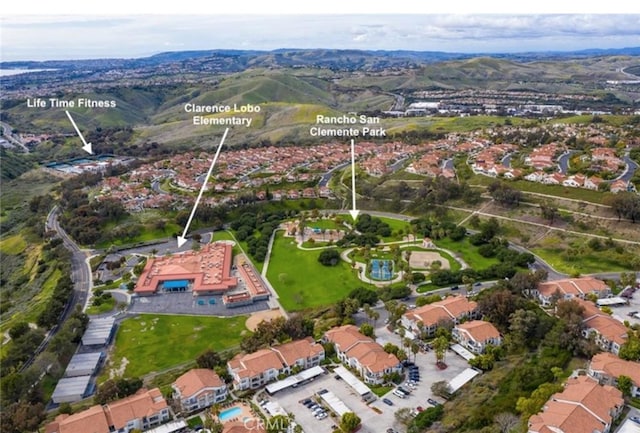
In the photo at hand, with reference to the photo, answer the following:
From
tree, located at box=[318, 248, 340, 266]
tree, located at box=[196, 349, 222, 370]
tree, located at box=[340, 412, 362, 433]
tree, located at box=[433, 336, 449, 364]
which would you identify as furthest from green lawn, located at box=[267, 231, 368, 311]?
tree, located at box=[340, 412, 362, 433]

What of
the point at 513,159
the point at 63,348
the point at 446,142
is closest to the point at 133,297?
the point at 63,348

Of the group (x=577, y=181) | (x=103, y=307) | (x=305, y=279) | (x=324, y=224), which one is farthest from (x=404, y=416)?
(x=577, y=181)

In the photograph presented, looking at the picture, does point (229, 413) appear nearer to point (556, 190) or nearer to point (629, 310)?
point (629, 310)

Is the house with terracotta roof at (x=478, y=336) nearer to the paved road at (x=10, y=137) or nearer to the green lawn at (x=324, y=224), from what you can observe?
the green lawn at (x=324, y=224)

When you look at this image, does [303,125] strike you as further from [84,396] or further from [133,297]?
[84,396]

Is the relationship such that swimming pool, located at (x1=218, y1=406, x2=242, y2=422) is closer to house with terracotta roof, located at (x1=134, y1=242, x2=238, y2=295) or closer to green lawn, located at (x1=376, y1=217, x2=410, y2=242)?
house with terracotta roof, located at (x1=134, y1=242, x2=238, y2=295)

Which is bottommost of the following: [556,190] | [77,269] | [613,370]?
[77,269]

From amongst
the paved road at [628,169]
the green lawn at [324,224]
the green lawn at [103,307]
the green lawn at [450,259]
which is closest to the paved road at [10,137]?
the green lawn at [324,224]
